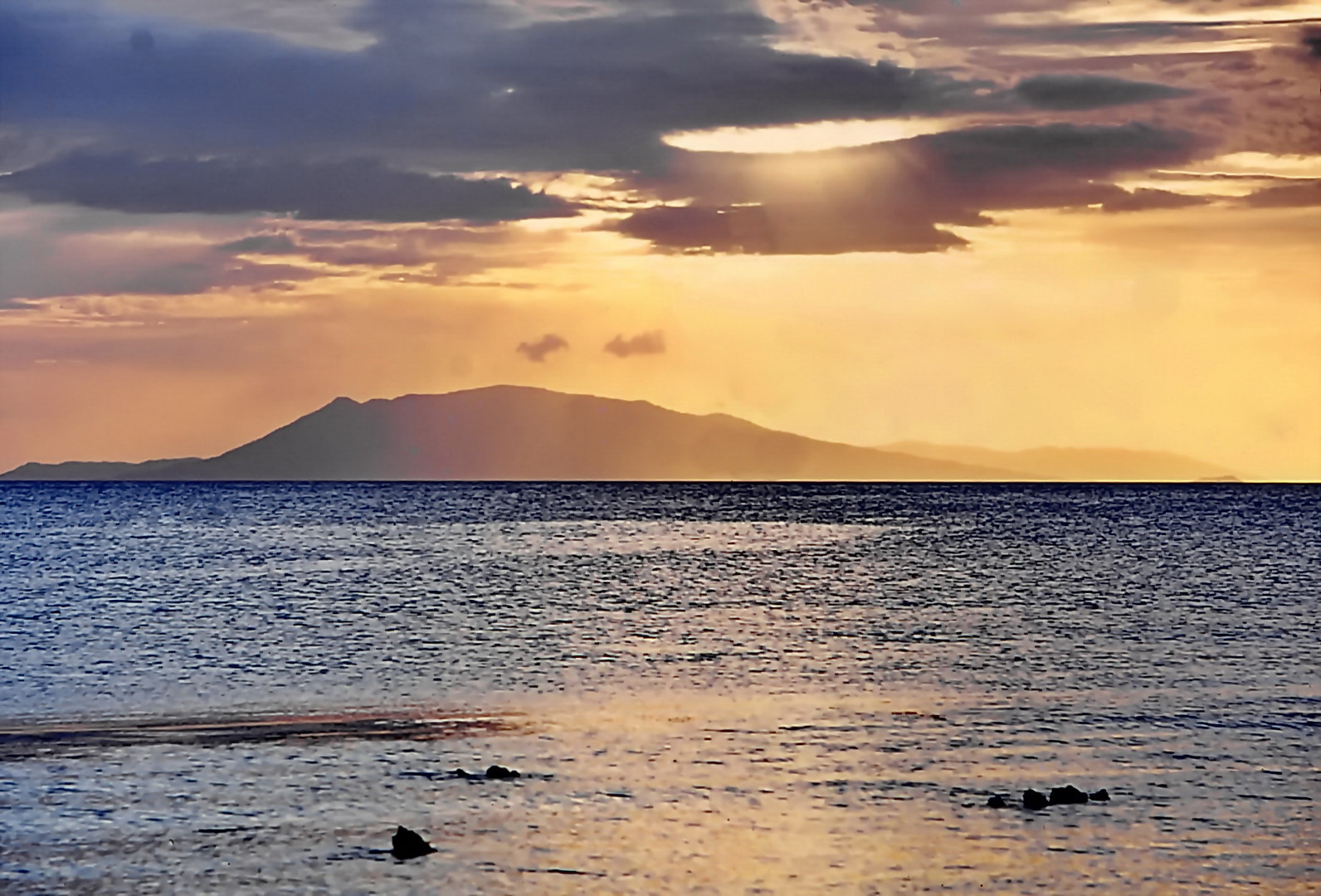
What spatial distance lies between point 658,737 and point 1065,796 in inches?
527

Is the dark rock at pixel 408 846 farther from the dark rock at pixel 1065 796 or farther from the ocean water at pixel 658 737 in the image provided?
the dark rock at pixel 1065 796

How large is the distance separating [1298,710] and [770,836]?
24.9 meters

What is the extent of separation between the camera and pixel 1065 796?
37781 mm

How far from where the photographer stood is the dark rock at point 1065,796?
3753 cm

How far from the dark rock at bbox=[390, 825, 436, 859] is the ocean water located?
30 centimetres

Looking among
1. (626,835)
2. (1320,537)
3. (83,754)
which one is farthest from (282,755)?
(1320,537)

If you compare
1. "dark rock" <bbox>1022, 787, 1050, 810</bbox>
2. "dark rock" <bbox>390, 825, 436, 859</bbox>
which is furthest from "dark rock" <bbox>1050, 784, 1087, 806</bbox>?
"dark rock" <bbox>390, 825, 436, 859</bbox>

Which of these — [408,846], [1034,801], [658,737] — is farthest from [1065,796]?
[408,846]

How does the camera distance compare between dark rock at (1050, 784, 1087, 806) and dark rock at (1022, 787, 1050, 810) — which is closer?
dark rock at (1022, 787, 1050, 810)

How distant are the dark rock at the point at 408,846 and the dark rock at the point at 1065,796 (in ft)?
47.7

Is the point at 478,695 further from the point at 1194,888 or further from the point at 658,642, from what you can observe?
the point at 1194,888

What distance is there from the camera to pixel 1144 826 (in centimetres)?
3562

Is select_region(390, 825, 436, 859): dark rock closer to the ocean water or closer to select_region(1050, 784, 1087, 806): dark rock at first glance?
the ocean water

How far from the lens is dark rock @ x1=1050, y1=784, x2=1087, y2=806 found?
37531 millimetres
